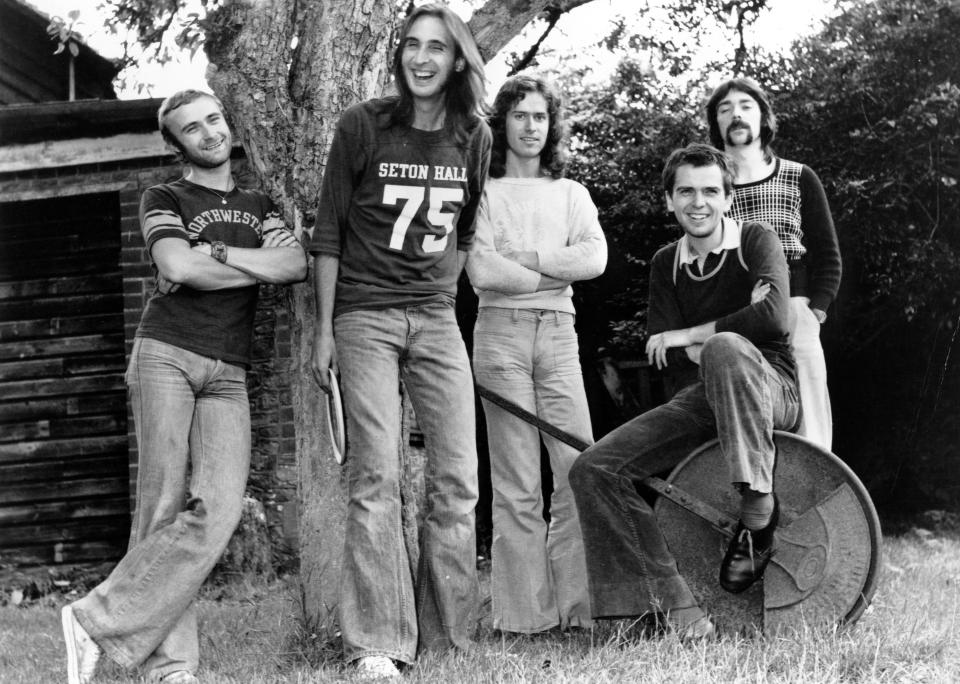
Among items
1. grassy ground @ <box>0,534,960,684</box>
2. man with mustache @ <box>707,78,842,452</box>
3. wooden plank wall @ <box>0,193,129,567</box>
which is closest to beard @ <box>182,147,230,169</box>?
grassy ground @ <box>0,534,960,684</box>

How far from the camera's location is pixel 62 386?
26.3ft

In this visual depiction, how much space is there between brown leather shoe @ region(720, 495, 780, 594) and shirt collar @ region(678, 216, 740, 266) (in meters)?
1.00

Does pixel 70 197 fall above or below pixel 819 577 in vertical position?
above

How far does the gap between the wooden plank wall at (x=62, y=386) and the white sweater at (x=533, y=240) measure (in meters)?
4.62

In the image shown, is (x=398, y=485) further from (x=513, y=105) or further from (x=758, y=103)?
(x=758, y=103)

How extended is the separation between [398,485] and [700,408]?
115 cm

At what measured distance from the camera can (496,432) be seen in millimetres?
4152

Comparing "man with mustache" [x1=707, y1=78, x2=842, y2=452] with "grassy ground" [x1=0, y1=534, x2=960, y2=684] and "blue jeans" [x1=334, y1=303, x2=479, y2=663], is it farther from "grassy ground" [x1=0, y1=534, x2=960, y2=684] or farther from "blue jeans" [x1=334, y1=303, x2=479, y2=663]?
"blue jeans" [x1=334, y1=303, x2=479, y2=663]

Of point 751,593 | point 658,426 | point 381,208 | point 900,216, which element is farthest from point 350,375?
point 900,216

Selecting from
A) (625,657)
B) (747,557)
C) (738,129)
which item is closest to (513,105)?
(738,129)

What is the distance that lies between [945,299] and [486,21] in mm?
3912

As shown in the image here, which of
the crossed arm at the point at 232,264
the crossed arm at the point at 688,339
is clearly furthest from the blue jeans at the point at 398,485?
the crossed arm at the point at 688,339

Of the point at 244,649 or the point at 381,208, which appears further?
the point at 244,649

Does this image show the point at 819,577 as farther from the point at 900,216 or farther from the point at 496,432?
the point at 900,216
